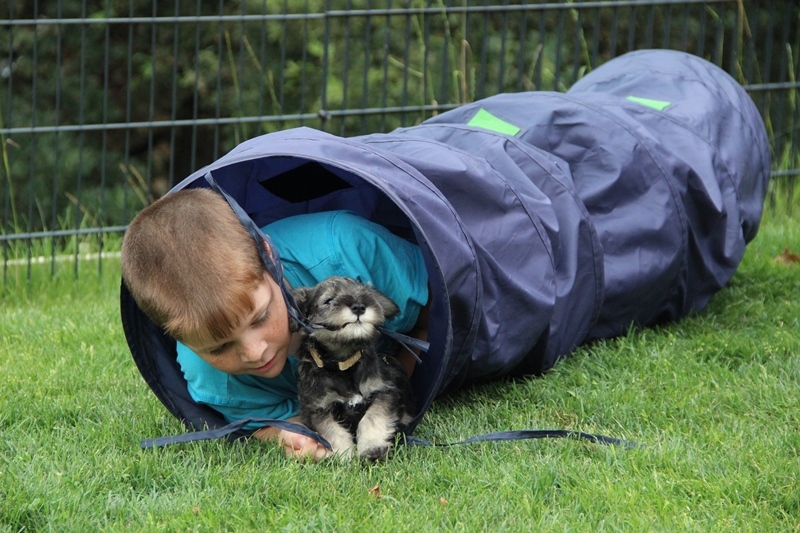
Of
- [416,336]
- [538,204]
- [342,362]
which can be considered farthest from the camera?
[538,204]

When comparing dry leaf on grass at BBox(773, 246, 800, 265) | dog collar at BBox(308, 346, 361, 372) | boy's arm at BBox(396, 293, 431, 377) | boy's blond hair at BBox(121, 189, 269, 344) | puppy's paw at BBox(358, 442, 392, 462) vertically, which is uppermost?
boy's blond hair at BBox(121, 189, 269, 344)

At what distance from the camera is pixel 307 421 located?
373cm

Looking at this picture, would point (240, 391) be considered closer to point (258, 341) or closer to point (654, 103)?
point (258, 341)

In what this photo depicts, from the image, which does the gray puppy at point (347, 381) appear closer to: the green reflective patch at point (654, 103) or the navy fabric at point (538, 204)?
the navy fabric at point (538, 204)

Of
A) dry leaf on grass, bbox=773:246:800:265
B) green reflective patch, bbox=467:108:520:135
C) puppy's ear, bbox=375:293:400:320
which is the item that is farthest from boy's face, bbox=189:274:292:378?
dry leaf on grass, bbox=773:246:800:265

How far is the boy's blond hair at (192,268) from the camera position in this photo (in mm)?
3352

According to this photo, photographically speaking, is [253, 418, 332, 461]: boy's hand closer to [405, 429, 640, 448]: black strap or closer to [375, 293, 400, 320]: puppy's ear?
[405, 429, 640, 448]: black strap

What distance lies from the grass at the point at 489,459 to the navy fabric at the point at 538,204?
214 mm

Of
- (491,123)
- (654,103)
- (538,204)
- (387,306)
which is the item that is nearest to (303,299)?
(387,306)

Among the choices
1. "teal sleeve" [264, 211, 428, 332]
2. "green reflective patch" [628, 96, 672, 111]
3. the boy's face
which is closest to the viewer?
the boy's face

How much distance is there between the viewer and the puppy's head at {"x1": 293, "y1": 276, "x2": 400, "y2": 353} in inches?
133

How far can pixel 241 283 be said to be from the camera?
3.39 m

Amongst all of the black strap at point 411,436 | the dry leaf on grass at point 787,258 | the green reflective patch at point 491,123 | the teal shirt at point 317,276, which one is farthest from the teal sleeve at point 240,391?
the dry leaf on grass at point 787,258

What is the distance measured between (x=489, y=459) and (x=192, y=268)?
3.91 ft
